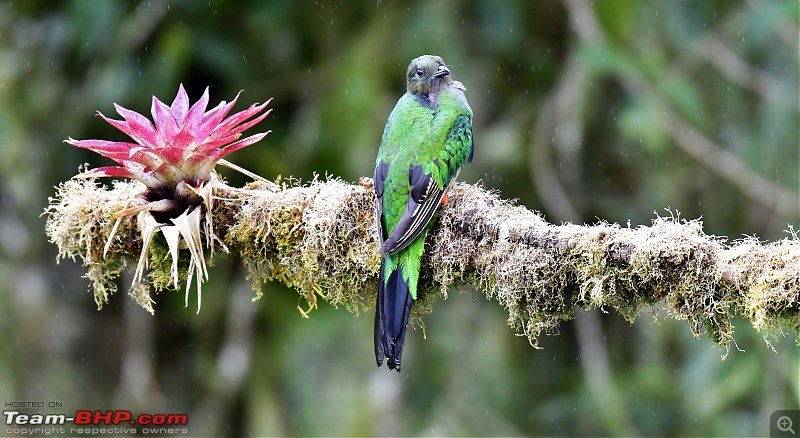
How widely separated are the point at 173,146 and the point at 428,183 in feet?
2.63

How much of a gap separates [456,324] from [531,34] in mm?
1903

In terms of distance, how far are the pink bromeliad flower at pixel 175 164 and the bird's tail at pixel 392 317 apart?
54 cm

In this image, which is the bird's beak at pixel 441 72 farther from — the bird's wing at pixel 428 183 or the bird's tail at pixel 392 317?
the bird's tail at pixel 392 317

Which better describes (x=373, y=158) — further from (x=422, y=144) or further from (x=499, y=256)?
(x=499, y=256)

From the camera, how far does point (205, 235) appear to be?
2.86m

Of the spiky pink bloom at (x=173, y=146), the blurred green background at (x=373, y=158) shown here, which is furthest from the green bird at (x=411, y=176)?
the blurred green background at (x=373, y=158)

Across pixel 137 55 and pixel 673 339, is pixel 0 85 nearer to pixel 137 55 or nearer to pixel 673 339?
pixel 137 55

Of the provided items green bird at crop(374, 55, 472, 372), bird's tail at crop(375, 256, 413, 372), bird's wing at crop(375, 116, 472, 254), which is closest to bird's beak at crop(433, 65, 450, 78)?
green bird at crop(374, 55, 472, 372)

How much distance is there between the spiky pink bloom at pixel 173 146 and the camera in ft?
8.82

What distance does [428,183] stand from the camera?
291 cm

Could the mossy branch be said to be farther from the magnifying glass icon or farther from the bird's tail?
the magnifying glass icon

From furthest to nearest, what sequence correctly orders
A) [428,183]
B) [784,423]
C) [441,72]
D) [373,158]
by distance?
[373,158] < [784,423] < [441,72] < [428,183]

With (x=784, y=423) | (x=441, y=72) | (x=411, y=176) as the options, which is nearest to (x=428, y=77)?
(x=441, y=72)

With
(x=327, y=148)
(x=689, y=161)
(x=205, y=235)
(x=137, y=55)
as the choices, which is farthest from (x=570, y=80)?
(x=205, y=235)
